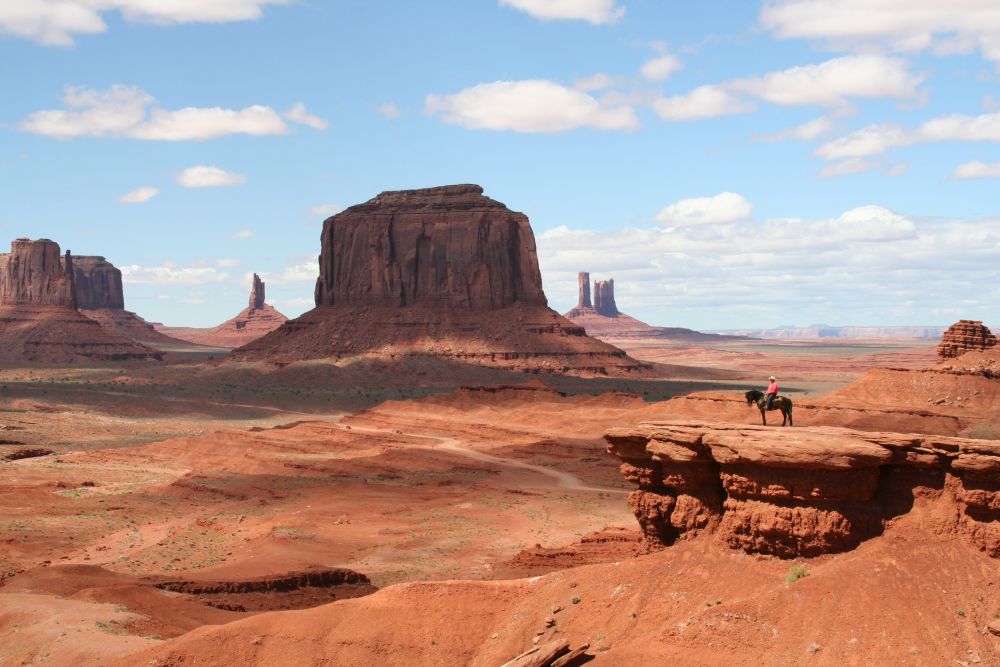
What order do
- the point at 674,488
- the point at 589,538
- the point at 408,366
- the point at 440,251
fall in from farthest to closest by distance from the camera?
1. the point at 440,251
2. the point at 408,366
3. the point at 589,538
4. the point at 674,488

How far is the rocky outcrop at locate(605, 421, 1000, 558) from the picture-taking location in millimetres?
15086

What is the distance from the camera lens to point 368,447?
61062mm

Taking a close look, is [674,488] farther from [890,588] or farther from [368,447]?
[368,447]

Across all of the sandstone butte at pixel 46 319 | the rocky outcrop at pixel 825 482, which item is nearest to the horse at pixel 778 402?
the rocky outcrop at pixel 825 482

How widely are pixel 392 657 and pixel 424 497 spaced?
81.0 feet

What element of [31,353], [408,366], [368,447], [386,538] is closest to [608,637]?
[386,538]

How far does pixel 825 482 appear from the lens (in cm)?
1588

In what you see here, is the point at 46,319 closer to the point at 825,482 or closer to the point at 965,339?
the point at 965,339

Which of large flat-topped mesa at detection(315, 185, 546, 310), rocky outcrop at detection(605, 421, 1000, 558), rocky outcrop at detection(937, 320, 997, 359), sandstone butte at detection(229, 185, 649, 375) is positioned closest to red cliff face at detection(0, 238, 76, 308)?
sandstone butte at detection(229, 185, 649, 375)

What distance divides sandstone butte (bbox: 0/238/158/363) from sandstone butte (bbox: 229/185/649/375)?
932 inches

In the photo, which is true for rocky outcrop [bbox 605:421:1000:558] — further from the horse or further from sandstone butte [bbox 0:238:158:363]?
sandstone butte [bbox 0:238:158:363]

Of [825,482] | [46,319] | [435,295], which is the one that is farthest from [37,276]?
[825,482]

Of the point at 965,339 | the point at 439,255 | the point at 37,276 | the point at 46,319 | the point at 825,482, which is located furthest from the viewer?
the point at 37,276

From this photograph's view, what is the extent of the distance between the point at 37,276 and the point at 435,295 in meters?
59.7
